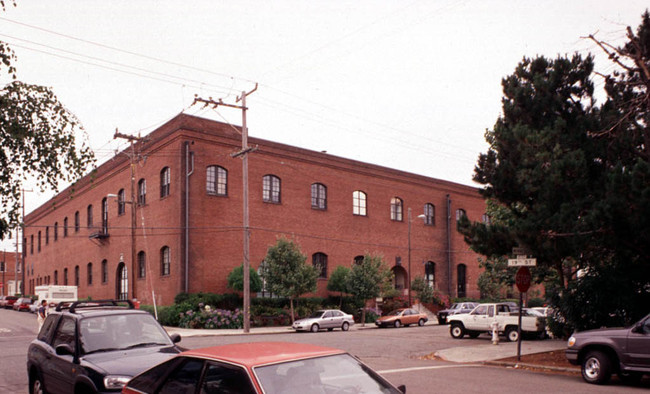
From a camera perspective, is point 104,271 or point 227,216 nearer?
point 227,216

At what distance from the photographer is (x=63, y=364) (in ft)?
29.1

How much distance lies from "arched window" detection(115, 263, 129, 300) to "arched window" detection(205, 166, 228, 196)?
11.9m

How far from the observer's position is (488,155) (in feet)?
64.5

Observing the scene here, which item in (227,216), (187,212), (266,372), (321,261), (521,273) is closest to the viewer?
(266,372)

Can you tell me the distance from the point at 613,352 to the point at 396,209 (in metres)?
39.9

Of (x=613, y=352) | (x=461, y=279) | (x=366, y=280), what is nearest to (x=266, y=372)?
(x=613, y=352)

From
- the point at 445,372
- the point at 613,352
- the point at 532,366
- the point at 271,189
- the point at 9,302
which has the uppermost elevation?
the point at 271,189

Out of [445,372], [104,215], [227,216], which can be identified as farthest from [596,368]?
[104,215]

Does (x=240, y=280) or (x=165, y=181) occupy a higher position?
(x=165, y=181)

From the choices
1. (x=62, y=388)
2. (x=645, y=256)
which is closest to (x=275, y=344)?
(x=62, y=388)

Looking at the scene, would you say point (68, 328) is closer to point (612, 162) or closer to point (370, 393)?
point (370, 393)

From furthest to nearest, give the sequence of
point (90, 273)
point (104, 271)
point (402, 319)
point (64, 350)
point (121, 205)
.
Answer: point (90, 273), point (104, 271), point (121, 205), point (402, 319), point (64, 350)

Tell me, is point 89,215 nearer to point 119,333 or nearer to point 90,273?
point 90,273

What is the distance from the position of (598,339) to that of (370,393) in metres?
10.3
